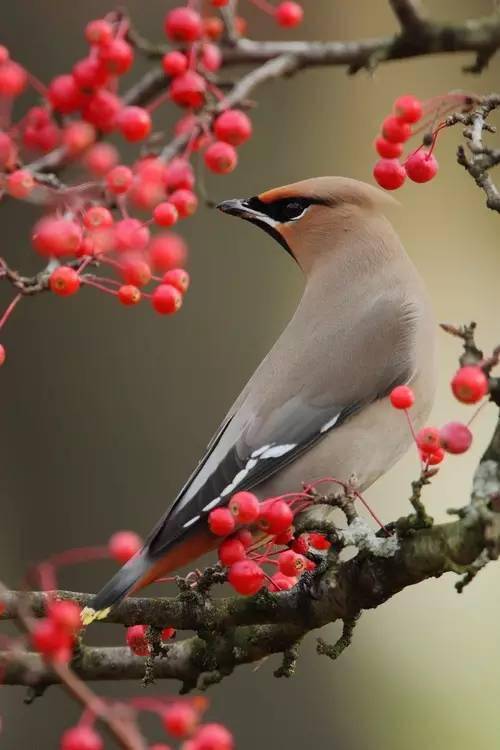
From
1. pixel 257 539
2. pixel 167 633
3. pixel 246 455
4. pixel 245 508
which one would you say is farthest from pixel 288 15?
pixel 246 455

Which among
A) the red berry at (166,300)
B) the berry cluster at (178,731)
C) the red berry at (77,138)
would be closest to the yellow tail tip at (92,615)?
the red berry at (166,300)

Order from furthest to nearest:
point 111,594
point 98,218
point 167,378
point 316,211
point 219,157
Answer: point 167,378
point 316,211
point 111,594
point 98,218
point 219,157

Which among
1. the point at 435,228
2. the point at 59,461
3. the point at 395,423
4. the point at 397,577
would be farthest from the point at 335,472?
the point at 435,228

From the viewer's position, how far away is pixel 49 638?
1.19 m

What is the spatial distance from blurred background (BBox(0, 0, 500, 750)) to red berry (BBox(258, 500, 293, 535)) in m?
1.66

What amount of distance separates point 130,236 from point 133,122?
0.83 ft

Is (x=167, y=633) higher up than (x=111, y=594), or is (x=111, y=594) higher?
(x=111, y=594)

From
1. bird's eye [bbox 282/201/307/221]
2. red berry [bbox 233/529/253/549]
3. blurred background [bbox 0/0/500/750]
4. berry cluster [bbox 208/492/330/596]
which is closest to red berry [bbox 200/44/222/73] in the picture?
berry cluster [bbox 208/492/330/596]

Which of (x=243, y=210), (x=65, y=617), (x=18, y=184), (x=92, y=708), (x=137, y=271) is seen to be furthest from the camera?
(x=243, y=210)

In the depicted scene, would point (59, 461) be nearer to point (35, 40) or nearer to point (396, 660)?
point (35, 40)

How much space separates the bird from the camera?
2.65 meters

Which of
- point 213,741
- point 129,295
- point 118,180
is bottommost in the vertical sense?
point 213,741

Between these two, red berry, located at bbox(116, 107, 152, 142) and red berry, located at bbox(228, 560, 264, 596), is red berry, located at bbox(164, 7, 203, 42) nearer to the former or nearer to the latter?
red berry, located at bbox(116, 107, 152, 142)

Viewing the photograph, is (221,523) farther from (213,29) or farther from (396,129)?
(213,29)
